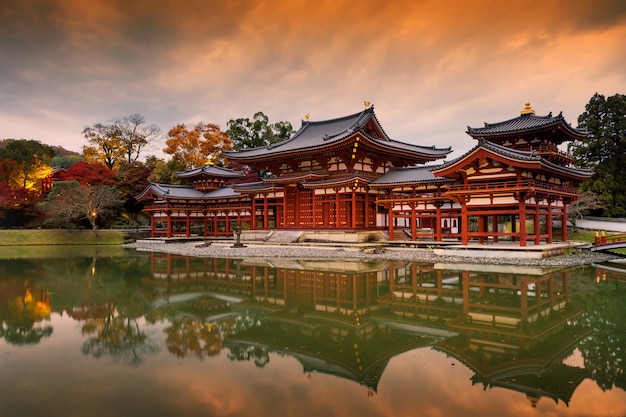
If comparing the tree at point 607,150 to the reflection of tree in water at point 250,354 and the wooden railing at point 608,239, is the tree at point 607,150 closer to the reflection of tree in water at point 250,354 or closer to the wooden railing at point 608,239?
the wooden railing at point 608,239

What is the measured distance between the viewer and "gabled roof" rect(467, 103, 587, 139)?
2217 cm

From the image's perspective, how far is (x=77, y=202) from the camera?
38656mm

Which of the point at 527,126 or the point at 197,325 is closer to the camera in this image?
the point at 197,325

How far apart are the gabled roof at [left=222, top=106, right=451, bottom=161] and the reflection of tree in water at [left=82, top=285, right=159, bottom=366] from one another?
19457 millimetres

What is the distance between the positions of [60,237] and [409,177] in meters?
34.6

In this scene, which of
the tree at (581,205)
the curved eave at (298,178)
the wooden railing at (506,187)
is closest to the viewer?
the wooden railing at (506,187)

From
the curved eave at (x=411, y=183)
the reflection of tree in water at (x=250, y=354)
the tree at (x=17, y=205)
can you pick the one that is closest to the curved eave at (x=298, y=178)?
the curved eave at (x=411, y=183)

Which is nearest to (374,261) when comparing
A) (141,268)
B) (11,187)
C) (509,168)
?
(509,168)

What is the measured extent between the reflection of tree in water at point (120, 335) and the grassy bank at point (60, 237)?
3264cm

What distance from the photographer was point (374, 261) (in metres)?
19.9

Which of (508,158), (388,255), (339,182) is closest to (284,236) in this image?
(339,182)

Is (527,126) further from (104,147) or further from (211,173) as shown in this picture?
(104,147)

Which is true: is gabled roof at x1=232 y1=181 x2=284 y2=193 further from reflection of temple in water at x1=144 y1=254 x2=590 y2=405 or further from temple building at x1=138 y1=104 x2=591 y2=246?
reflection of temple in water at x1=144 y1=254 x2=590 y2=405

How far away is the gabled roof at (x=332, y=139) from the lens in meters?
28.9
